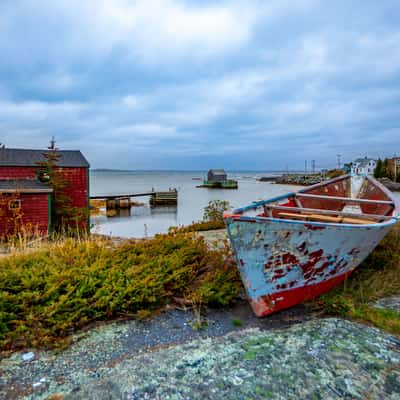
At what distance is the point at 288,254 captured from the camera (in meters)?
3.06

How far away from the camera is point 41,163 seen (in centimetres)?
1159

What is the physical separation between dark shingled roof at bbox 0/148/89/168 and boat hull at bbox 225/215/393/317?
1119cm

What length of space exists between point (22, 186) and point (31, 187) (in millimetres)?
280

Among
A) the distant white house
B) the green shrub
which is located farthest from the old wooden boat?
the distant white house

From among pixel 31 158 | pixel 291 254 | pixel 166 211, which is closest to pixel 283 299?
pixel 291 254

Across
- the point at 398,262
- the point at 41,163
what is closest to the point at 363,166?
the point at 398,262

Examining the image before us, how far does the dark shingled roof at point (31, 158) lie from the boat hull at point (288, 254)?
36.7 ft

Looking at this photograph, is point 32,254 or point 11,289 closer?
point 11,289

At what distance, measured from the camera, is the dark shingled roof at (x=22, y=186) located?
9641 millimetres

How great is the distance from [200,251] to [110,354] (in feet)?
8.37

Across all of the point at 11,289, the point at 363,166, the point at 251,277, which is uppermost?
the point at 363,166

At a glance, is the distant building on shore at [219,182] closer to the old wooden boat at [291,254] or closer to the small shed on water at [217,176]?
the small shed on water at [217,176]

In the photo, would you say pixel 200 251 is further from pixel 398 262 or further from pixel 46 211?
pixel 46 211

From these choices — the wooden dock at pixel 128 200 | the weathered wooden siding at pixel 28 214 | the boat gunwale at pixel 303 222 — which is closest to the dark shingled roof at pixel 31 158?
the weathered wooden siding at pixel 28 214
